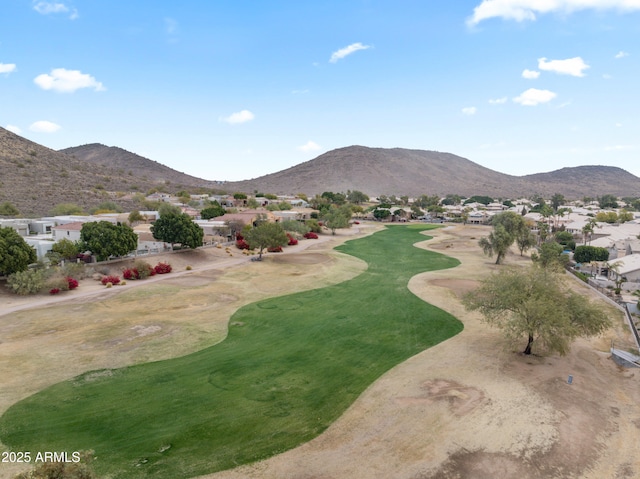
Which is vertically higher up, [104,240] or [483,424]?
[104,240]

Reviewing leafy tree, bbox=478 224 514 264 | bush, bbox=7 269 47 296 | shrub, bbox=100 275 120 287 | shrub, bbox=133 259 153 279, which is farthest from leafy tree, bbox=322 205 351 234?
bush, bbox=7 269 47 296

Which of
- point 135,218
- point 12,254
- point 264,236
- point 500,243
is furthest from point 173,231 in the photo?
point 500,243

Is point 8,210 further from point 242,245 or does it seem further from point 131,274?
point 131,274

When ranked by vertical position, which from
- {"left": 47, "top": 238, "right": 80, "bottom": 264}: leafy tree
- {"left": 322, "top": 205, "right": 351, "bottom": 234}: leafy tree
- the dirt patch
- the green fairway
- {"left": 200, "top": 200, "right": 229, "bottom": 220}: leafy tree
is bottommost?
the green fairway

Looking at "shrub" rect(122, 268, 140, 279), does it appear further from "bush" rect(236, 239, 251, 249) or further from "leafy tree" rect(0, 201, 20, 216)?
"leafy tree" rect(0, 201, 20, 216)

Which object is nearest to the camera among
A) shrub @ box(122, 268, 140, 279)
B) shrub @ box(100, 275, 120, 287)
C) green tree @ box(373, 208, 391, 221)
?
shrub @ box(100, 275, 120, 287)

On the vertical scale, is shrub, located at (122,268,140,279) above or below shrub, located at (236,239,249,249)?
below

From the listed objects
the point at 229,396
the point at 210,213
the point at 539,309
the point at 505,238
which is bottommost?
the point at 229,396
